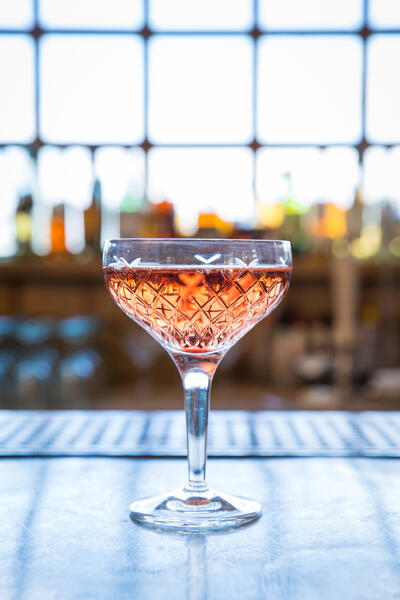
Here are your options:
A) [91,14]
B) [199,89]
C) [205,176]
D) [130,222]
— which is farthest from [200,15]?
[130,222]

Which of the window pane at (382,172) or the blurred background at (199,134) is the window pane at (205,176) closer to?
the blurred background at (199,134)

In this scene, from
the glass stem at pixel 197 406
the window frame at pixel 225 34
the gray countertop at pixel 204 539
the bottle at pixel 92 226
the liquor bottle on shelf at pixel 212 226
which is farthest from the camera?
the window frame at pixel 225 34

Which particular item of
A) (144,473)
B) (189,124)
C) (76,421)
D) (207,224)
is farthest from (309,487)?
(189,124)

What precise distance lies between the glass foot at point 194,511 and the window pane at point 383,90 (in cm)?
221

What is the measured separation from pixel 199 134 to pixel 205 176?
5.4 inches

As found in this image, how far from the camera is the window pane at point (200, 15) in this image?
2.40 m

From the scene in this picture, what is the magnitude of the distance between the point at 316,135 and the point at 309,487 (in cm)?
211

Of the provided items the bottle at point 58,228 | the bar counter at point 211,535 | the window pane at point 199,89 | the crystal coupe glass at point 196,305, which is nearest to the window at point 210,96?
the window pane at point 199,89

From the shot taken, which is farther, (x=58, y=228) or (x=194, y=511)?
(x=58, y=228)

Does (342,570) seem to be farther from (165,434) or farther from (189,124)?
(189,124)

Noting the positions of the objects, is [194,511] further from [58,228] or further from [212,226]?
[58,228]

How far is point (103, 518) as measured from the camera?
1.24 feet

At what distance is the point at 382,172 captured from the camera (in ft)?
8.07

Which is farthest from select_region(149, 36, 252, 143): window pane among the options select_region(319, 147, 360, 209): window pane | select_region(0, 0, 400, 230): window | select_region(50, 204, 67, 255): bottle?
select_region(50, 204, 67, 255): bottle
